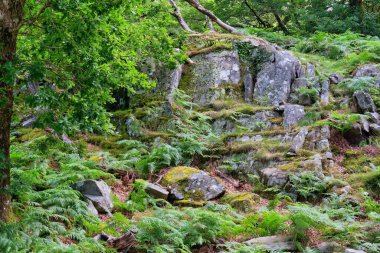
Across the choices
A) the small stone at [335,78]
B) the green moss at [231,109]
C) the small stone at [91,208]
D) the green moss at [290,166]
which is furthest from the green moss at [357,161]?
the small stone at [91,208]

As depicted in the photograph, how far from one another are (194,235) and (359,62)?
10.5m

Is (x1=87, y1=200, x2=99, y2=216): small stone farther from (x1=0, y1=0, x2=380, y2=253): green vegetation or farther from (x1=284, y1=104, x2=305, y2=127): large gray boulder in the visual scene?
(x1=284, y1=104, x2=305, y2=127): large gray boulder

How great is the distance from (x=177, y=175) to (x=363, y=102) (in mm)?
6130

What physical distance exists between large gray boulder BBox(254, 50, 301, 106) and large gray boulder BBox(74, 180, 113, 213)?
7194 mm

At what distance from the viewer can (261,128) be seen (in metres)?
11.9

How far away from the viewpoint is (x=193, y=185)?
29.5 feet

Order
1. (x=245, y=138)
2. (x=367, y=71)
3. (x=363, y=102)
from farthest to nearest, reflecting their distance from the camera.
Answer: (x=367, y=71) < (x=363, y=102) < (x=245, y=138)

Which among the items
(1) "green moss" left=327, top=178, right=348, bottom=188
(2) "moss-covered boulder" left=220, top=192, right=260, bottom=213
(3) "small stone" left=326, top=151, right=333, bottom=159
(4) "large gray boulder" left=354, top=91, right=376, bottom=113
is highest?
(4) "large gray boulder" left=354, top=91, right=376, bottom=113

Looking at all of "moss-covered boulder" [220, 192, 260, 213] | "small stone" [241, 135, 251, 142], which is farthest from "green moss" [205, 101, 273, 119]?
"moss-covered boulder" [220, 192, 260, 213]

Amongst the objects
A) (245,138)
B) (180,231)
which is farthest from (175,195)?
(245,138)

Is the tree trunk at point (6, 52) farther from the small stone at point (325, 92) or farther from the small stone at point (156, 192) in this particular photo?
the small stone at point (325, 92)

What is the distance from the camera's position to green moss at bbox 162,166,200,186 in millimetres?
9188

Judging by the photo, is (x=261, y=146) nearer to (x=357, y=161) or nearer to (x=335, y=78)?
(x=357, y=161)

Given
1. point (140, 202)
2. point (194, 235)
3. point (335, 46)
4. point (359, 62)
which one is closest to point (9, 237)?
point (194, 235)
